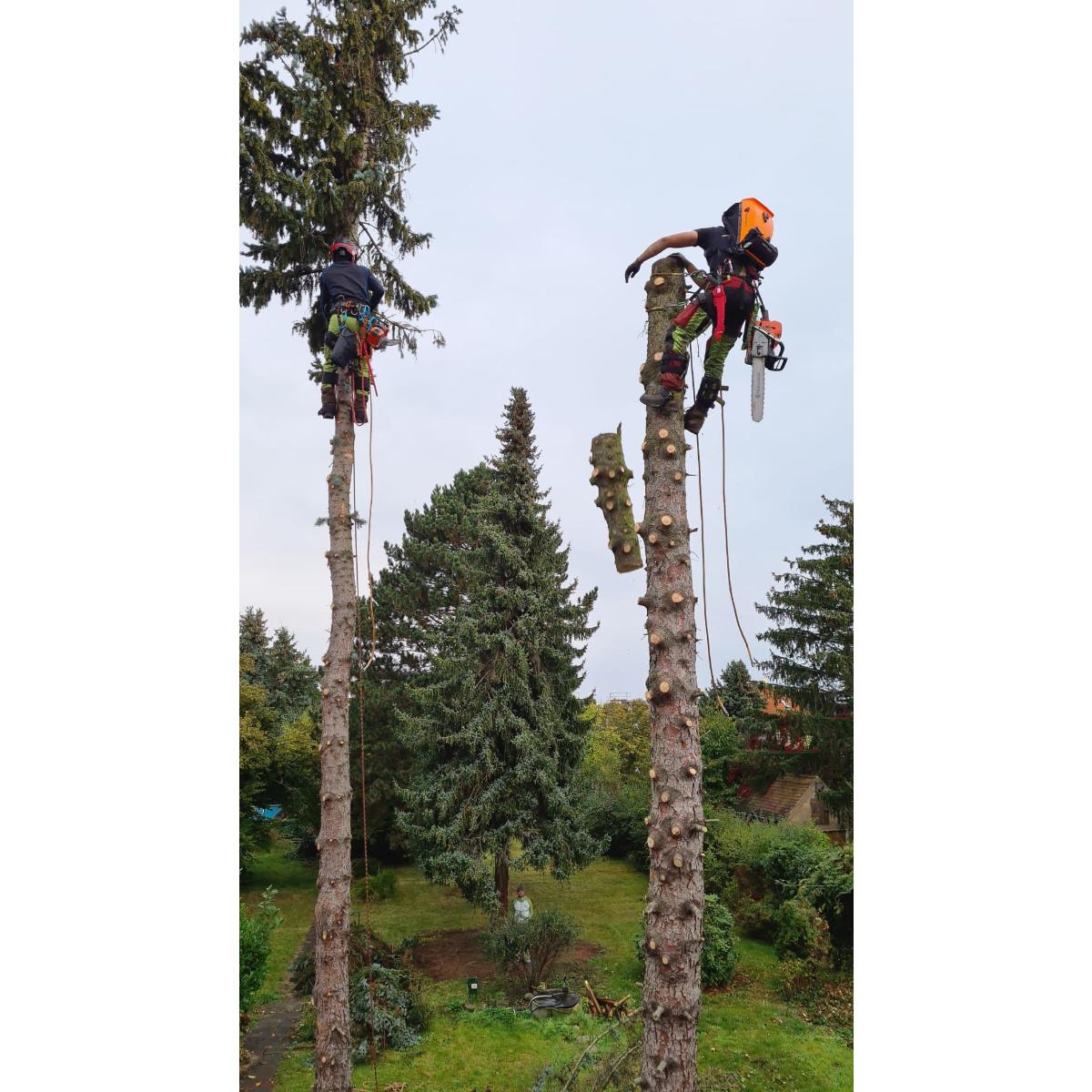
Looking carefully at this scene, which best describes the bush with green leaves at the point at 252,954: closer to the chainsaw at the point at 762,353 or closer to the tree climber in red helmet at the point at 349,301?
the tree climber in red helmet at the point at 349,301

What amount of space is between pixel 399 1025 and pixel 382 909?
7.10 metres

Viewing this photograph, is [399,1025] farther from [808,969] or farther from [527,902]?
[808,969]

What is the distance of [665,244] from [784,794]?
735 inches

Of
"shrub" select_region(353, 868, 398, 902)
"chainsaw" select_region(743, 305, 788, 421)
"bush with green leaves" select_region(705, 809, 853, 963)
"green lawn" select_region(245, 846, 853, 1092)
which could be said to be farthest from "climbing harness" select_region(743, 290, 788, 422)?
"shrub" select_region(353, 868, 398, 902)

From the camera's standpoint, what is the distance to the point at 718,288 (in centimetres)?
496

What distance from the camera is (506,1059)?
9.52m

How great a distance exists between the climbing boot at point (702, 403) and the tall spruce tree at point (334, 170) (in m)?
3.64

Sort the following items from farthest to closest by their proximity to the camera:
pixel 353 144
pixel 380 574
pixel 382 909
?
pixel 380 574 < pixel 382 909 < pixel 353 144

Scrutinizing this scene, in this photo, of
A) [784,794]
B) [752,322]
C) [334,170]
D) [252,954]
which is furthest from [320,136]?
[784,794]

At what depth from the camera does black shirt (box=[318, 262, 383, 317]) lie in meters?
6.93

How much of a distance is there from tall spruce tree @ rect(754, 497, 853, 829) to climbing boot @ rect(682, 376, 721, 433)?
13.7 meters

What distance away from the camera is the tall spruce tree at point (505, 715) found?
13875 mm

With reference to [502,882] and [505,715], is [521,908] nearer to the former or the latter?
[502,882]

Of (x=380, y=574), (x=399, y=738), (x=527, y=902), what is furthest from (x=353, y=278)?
(x=380, y=574)
